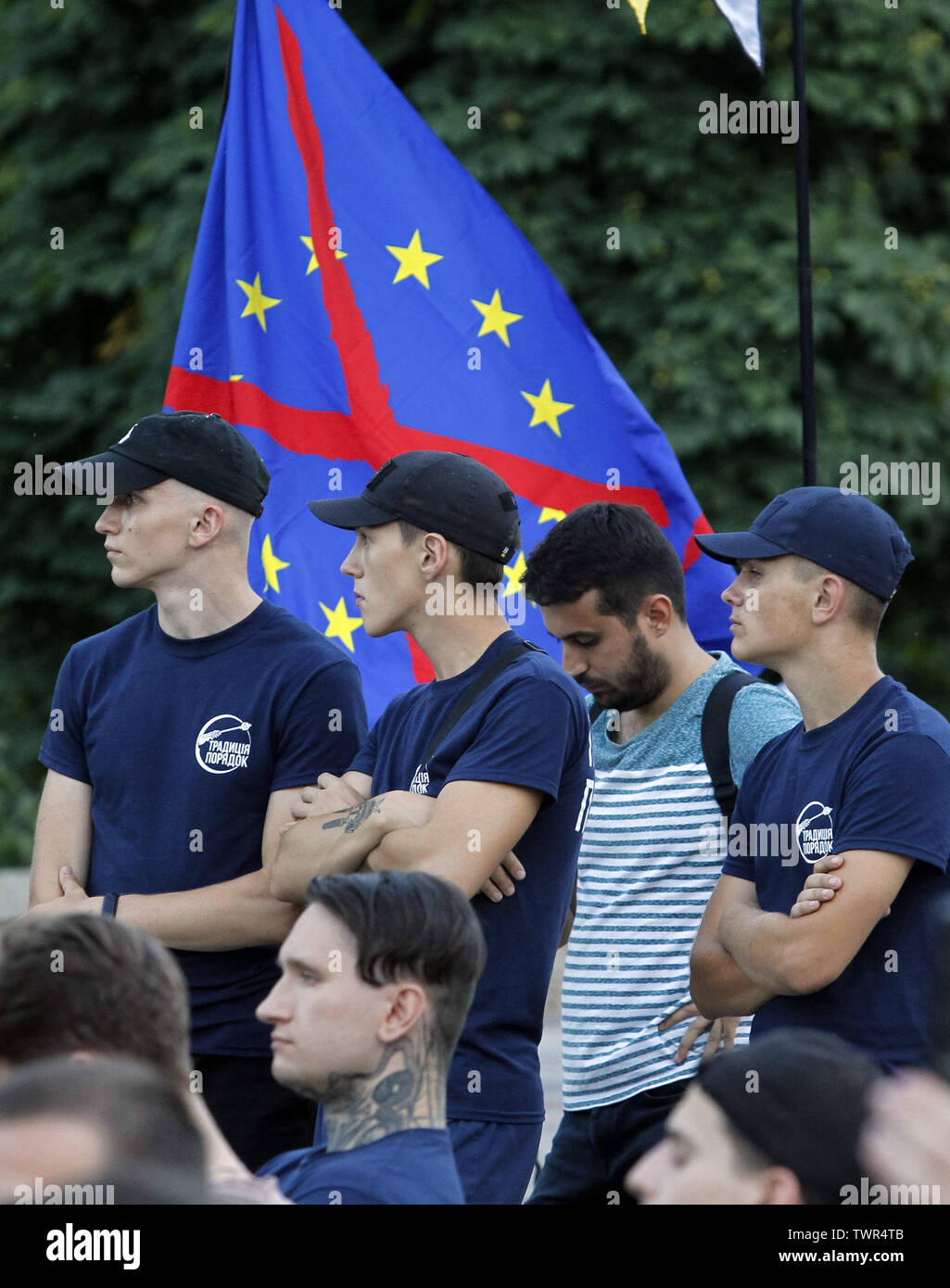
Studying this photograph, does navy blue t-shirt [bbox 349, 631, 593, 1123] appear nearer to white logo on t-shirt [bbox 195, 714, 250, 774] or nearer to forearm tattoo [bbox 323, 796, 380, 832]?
forearm tattoo [bbox 323, 796, 380, 832]

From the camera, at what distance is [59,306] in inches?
447

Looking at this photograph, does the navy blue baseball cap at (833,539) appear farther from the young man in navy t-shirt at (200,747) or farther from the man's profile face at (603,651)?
the young man in navy t-shirt at (200,747)

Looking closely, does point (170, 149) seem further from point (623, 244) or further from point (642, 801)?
point (642, 801)

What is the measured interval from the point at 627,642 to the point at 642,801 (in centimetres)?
35

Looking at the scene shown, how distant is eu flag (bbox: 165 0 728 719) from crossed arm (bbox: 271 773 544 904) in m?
1.62

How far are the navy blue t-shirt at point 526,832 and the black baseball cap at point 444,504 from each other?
0.21 metres

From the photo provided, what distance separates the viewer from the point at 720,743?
3922 millimetres

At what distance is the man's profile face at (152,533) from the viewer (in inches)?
158

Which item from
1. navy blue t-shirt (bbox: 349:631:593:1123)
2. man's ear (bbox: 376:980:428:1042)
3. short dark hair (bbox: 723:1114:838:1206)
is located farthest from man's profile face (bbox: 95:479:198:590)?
→ short dark hair (bbox: 723:1114:838:1206)

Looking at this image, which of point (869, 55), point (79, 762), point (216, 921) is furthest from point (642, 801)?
point (869, 55)
